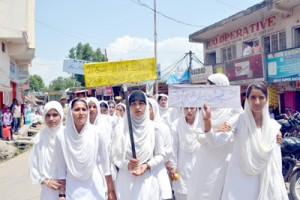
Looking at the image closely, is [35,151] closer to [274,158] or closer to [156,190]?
[156,190]

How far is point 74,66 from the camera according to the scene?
1041cm

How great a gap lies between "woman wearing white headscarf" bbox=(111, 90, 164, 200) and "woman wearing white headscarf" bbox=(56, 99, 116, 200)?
0.12m

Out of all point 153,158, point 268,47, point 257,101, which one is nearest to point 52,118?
point 153,158

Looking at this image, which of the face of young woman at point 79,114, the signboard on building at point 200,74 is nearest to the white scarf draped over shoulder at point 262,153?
the face of young woman at point 79,114

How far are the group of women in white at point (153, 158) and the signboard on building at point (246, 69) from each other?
10.1 m

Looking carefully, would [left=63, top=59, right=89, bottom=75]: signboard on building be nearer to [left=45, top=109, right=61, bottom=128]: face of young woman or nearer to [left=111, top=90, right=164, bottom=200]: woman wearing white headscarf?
[left=45, top=109, right=61, bottom=128]: face of young woman

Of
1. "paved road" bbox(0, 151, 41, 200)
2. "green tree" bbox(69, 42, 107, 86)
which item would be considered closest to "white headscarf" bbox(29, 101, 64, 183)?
"paved road" bbox(0, 151, 41, 200)

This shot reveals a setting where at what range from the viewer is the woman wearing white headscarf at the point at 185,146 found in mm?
3855

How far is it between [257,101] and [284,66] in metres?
9.63

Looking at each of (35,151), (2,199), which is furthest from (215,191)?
(2,199)

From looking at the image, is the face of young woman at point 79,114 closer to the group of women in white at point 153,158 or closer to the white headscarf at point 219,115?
the group of women in white at point 153,158

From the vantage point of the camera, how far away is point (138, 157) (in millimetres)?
2980

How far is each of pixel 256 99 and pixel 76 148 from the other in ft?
4.98

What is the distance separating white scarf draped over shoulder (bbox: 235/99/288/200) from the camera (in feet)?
8.55
